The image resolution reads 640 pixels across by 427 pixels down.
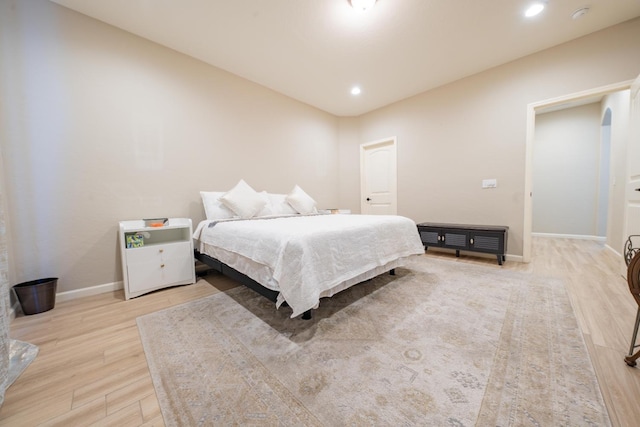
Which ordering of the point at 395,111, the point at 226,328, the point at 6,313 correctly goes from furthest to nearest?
1. the point at 395,111
2. the point at 226,328
3. the point at 6,313

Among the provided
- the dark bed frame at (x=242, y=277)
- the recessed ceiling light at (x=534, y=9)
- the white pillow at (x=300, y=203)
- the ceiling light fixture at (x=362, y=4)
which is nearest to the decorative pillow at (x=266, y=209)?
the white pillow at (x=300, y=203)

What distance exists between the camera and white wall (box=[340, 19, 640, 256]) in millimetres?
2656

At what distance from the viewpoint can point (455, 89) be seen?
371cm

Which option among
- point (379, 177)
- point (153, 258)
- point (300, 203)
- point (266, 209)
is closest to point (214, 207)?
point (266, 209)

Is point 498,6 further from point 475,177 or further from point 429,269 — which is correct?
point 429,269

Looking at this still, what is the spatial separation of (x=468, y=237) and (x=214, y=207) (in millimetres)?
3584

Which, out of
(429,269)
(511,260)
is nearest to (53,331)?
(429,269)

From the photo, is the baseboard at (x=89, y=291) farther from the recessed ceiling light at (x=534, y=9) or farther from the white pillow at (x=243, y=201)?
the recessed ceiling light at (x=534, y=9)

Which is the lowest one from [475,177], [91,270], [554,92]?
[91,270]

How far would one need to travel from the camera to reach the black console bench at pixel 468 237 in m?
3.03

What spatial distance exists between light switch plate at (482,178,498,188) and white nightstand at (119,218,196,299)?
13.7 ft

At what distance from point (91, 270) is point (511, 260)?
5.23 metres

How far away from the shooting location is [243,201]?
9.89 feet

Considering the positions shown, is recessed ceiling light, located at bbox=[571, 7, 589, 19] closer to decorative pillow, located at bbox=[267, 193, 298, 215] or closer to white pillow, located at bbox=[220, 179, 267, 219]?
decorative pillow, located at bbox=[267, 193, 298, 215]
